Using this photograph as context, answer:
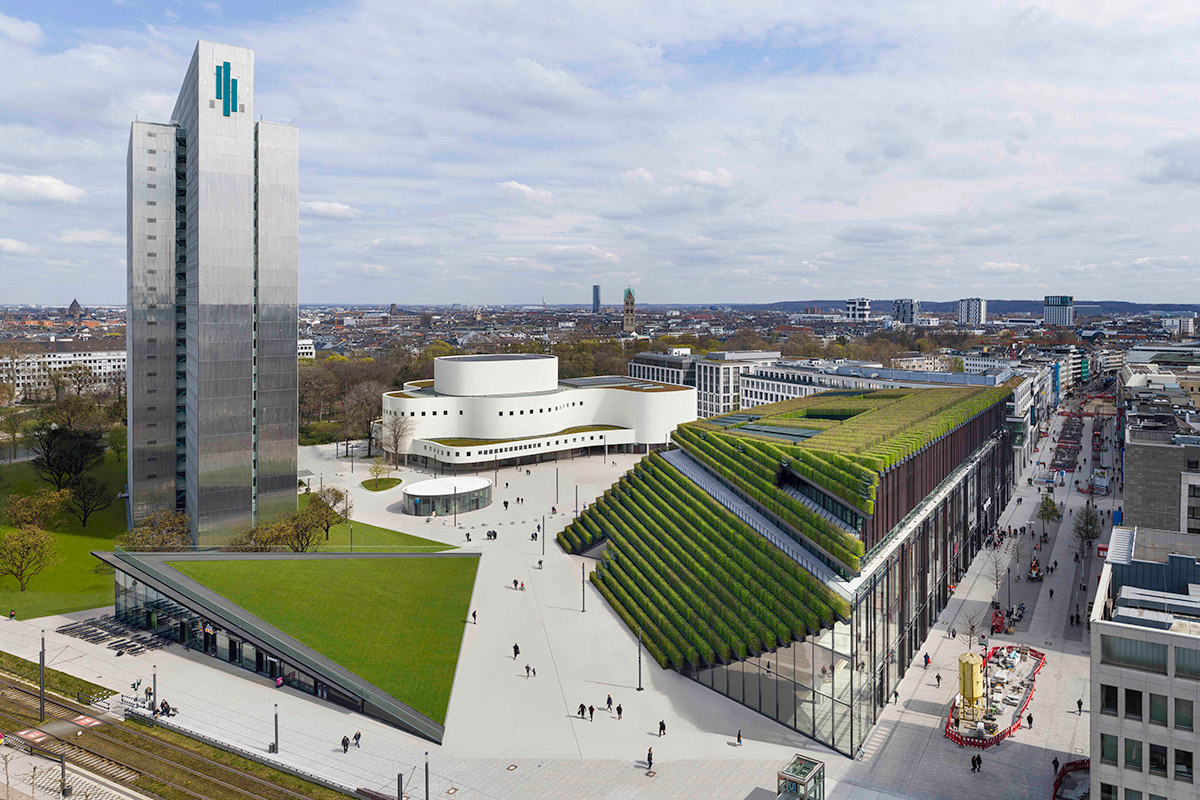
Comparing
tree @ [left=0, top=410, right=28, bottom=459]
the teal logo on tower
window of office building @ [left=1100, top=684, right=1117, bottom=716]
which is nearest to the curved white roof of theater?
the teal logo on tower

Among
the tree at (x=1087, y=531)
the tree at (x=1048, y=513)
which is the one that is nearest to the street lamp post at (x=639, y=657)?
the tree at (x=1087, y=531)

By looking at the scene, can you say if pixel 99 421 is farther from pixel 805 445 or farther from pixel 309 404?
pixel 805 445

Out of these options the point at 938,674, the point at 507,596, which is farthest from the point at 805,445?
the point at 507,596

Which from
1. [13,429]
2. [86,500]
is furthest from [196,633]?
[13,429]

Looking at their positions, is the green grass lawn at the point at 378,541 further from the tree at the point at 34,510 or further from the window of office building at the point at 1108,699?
the window of office building at the point at 1108,699

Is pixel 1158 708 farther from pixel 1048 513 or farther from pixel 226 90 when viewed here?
pixel 226 90
